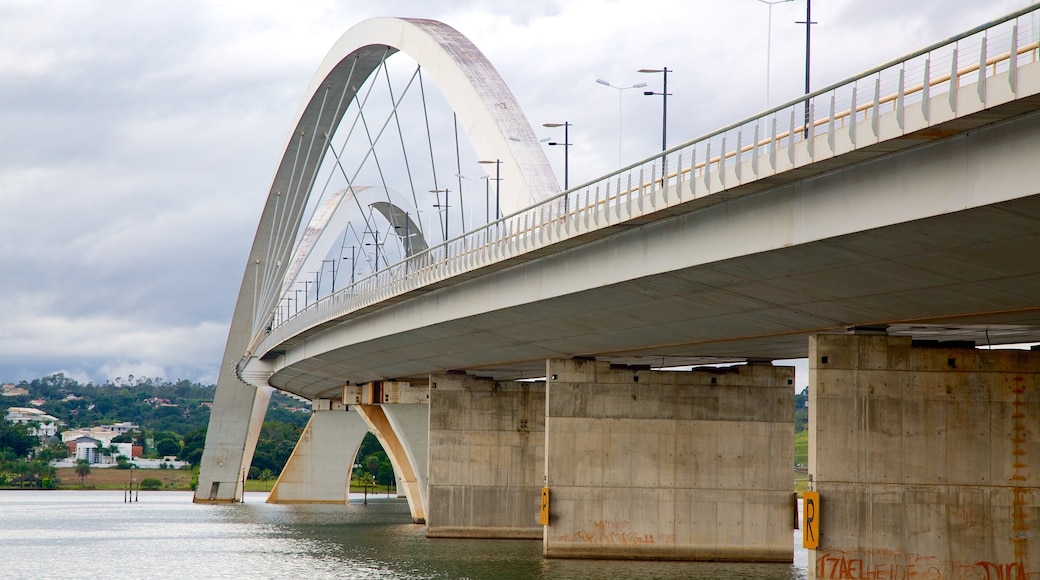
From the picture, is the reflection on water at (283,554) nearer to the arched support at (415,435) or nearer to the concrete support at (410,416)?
the arched support at (415,435)

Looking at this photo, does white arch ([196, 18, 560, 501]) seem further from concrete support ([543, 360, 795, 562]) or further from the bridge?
concrete support ([543, 360, 795, 562])

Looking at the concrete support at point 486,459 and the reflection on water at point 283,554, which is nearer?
the reflection on water at point 283,554

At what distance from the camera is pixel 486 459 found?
66.2 metres

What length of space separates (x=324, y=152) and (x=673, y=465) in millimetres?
42450

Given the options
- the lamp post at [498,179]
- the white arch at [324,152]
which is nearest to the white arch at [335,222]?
the white arch at [324,152]

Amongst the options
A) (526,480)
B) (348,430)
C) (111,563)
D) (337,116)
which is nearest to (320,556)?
(111,563)

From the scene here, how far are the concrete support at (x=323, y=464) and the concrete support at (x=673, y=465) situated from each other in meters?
69.0

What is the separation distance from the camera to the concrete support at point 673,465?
5216 centimetres

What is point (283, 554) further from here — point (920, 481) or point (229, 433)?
point (229, 433)

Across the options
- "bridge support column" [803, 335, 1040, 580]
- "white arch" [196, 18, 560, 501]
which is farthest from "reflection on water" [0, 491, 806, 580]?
"white arch" [196, 18, 560, 501]

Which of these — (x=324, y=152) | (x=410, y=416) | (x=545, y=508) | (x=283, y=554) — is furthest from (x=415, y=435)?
(x=545, y=508)

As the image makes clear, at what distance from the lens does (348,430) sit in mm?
122312

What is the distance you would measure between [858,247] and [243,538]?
46.8 meters

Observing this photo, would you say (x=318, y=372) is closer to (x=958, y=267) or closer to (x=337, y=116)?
(x=337, y=116)
